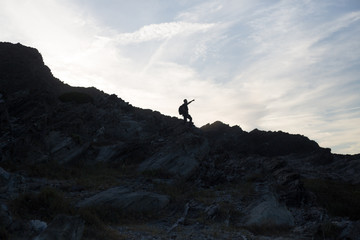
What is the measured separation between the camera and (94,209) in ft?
45.9

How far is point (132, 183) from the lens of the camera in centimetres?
2094

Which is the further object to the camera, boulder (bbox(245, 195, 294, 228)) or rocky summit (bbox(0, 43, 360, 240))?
boulder (bbox(245, 195, 294, 228))

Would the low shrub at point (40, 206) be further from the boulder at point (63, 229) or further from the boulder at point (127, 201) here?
the boulder at point (63, 229)

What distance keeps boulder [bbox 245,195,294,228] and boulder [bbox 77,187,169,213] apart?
5443 millimetres

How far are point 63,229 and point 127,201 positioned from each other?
695 centimetres

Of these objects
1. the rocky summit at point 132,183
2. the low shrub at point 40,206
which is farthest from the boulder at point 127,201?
the low shrub at point 40,206

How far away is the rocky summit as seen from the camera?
1232 cm

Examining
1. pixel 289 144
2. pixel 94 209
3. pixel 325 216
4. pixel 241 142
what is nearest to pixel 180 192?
pixel 94 209

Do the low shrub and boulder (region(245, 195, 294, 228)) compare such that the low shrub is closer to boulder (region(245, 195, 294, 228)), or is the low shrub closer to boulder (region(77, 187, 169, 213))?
boulder (region(77, 187, 169, 213))

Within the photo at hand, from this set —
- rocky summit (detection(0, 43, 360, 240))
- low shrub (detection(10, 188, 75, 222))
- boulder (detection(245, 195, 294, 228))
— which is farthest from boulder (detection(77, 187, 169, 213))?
boulder (detection(245, 195, 294, 228))

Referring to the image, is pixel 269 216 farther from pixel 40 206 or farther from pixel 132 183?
pixel 40 206

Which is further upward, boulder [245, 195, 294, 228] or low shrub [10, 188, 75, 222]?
low shrub [10, 188, 75, 222]

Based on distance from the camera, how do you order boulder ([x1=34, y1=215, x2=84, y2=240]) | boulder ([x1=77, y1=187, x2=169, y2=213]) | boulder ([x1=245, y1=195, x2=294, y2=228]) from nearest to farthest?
boulder ([x1=34, y1=215, x2=84, y2=240]) → boulder ([x1=245, y1=195, x2=294, y2=228]) → boulder ([x1=77, y1=187, x2=169, y2=213])

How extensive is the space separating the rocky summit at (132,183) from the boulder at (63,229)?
3cm
